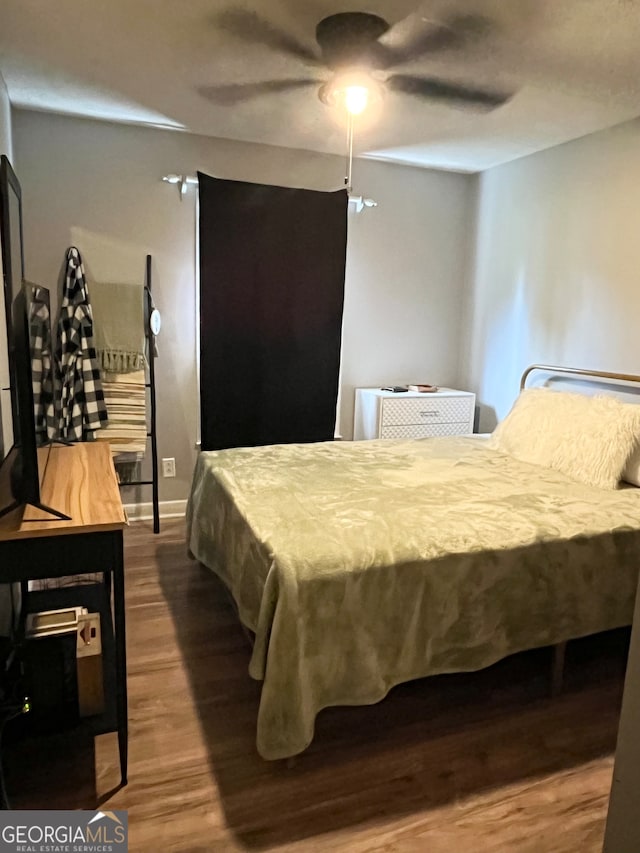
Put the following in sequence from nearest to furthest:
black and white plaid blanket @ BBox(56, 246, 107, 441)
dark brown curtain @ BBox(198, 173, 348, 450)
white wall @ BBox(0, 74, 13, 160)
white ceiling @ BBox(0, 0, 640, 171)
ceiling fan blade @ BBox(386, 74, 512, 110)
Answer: white ceiling @ BBox(0, 0, 640, 171) < ceiling fan blade @ BBox(386, 74, 512, 110) < white wall @ BBox(0, 74, 13, 160) < black and white plaid blanket @ BBox(56, 246, 107, 441) < dark brown curtain @ BBox(198, 173, 348, 450)

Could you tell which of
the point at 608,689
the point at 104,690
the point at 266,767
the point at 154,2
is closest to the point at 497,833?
the point at 266,767

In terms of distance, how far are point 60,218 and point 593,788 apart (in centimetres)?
364

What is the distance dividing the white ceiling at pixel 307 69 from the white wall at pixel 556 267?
8.2 inches

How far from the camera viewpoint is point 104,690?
5.92ft

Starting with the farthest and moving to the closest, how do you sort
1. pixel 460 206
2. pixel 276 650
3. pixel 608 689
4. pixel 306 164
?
pixel 460 206
pixel 306 164
pixel 608 689
pixel 276 650

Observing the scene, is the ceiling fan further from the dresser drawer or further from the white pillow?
the dresser drawer

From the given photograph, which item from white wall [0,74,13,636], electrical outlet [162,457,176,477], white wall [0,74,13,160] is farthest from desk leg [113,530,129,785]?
electrical outlet [162,457,176,477]

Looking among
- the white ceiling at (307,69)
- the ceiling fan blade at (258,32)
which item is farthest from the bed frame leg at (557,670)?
the ceiling fan blade at (258,32)

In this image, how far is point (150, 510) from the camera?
384 centimetres

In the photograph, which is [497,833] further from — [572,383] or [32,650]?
[572,383]

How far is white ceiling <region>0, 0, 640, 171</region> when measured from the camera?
2.03m

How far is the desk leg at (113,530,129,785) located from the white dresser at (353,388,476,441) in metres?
2.55

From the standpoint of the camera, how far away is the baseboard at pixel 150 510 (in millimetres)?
3805

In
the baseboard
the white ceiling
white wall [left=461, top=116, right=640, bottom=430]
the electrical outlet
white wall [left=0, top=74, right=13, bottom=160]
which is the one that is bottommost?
the baseboard
